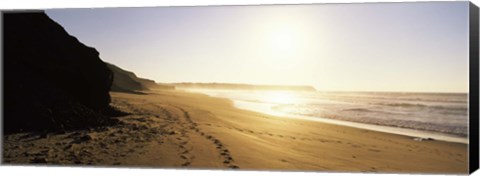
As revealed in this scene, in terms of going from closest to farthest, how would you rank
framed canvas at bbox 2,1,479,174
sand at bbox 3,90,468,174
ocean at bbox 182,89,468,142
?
ocean at bbox 182,89,468,142 → framed canvas at bbox 2,1,479,174 → sand at bbox 3,90,468,174

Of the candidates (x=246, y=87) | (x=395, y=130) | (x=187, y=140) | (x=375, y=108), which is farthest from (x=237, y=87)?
(x=395, y=130)

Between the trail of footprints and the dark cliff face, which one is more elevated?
the dark cliff face

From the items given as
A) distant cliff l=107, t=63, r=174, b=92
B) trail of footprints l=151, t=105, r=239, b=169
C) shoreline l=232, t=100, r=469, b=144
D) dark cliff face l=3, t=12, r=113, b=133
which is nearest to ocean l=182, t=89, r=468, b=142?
shoreline l=232, t=100, r=469, b=144

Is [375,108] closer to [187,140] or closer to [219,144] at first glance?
[219,144]

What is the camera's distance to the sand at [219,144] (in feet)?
22.2

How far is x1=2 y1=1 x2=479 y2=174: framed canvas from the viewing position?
668 centimetres

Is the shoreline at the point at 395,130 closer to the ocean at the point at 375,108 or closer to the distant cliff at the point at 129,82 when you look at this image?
the ocean at the point at 375,108

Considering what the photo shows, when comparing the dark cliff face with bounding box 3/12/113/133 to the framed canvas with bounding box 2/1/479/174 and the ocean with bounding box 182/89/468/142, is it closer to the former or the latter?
the framed canvas with bounding box 2/1/479/174

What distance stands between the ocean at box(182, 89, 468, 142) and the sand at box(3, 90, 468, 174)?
0.09 metres

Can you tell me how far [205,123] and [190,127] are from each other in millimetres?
162

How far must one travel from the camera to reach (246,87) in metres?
7.16

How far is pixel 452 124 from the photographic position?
6562mm

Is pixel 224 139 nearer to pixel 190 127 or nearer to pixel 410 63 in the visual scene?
pixel 190 127

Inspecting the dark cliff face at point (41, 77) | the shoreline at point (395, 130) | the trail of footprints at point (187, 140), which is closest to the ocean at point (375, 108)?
the shoreline at point (395, 130)
